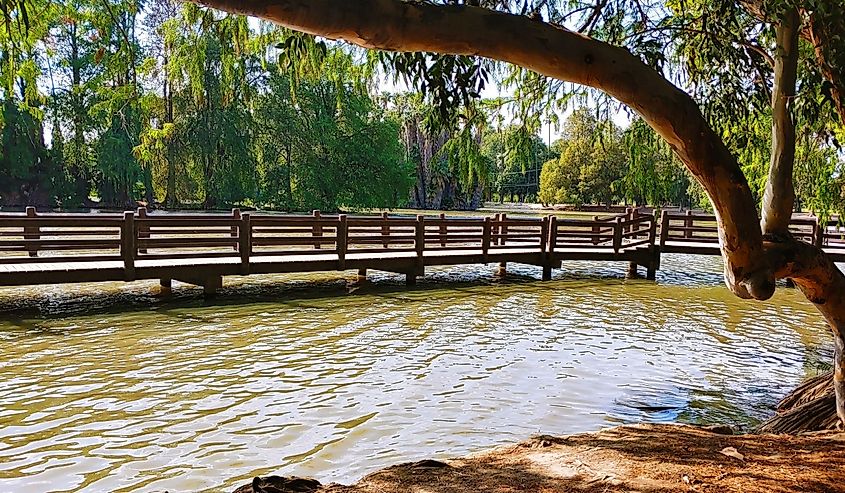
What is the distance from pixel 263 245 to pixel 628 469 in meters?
9.75

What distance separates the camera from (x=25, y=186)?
111 feet

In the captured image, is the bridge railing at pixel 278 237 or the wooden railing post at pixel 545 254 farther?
the wooden railing post at pixel 545 254

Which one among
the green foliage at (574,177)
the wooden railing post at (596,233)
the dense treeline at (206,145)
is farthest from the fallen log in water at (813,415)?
the green foliage at (574,177)

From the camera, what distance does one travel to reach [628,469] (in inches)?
141

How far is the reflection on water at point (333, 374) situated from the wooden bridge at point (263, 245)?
629 millimetres

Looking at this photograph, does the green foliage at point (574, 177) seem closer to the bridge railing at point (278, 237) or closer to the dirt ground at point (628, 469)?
the bridge railing at point (278, 237)

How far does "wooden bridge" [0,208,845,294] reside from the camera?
36.1ft

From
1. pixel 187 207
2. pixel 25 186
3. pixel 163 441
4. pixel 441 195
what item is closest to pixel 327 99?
pixel 187 207

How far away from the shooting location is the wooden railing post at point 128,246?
433 inches

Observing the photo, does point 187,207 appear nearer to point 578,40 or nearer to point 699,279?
point 699,279

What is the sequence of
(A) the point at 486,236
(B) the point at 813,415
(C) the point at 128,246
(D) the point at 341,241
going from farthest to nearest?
(A) the point at 486,236 < (D) the point at 341,241 < (C) the point at 128,246 < (B) the point at 813,415

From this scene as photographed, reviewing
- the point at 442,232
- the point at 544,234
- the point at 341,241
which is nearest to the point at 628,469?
the point at 341,241

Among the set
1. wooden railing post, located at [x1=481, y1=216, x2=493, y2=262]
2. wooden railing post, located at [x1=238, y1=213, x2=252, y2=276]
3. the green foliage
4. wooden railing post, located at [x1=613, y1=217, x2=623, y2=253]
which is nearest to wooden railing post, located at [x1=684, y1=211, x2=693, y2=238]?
wooden railing post, located at [x1=613, y1=217, x2=623, y2=253]

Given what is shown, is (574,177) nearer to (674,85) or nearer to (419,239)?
(419,239)
